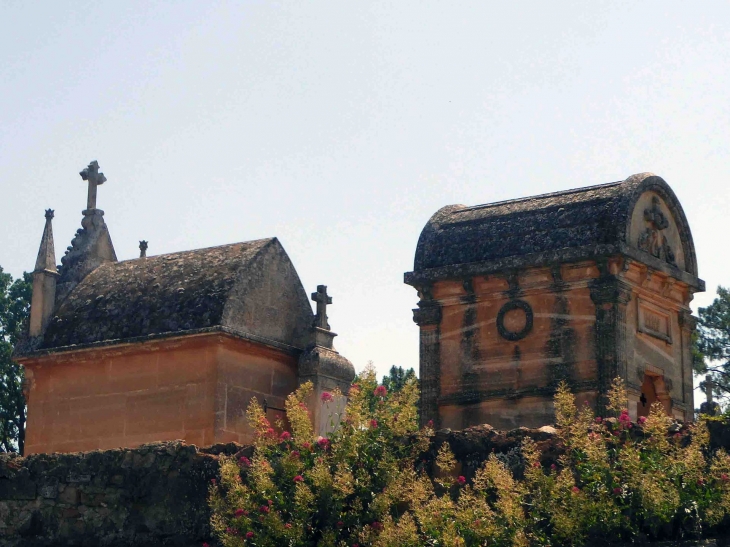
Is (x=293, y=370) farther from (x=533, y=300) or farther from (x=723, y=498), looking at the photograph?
(x=723, y=498)

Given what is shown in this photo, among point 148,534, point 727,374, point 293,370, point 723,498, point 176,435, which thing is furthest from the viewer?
point 727,374

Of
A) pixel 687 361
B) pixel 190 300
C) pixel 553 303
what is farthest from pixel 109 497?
pixel 687 361

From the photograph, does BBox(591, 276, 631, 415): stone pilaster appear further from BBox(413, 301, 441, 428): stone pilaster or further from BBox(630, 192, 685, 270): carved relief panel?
BBox(413, 301, 441, 428): stone pilaster

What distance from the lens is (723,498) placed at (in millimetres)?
9203

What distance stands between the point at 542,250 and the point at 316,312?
2810mm

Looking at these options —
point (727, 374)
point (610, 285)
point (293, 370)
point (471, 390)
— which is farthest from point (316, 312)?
point (727, 374)

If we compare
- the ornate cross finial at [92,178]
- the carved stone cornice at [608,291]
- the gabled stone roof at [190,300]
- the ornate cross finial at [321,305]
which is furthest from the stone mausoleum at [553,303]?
the ornate cross finial at [92,178]

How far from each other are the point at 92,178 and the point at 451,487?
8.86 metres

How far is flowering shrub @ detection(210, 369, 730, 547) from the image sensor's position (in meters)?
9.39

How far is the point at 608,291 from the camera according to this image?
629 inches

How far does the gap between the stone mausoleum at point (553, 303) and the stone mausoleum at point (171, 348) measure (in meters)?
1.47

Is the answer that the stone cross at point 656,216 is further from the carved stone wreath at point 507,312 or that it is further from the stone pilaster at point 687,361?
the carved stone wreath at point 507,312

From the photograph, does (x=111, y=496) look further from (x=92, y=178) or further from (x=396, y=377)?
(x=396, y=377)

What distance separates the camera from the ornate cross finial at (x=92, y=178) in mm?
17734
